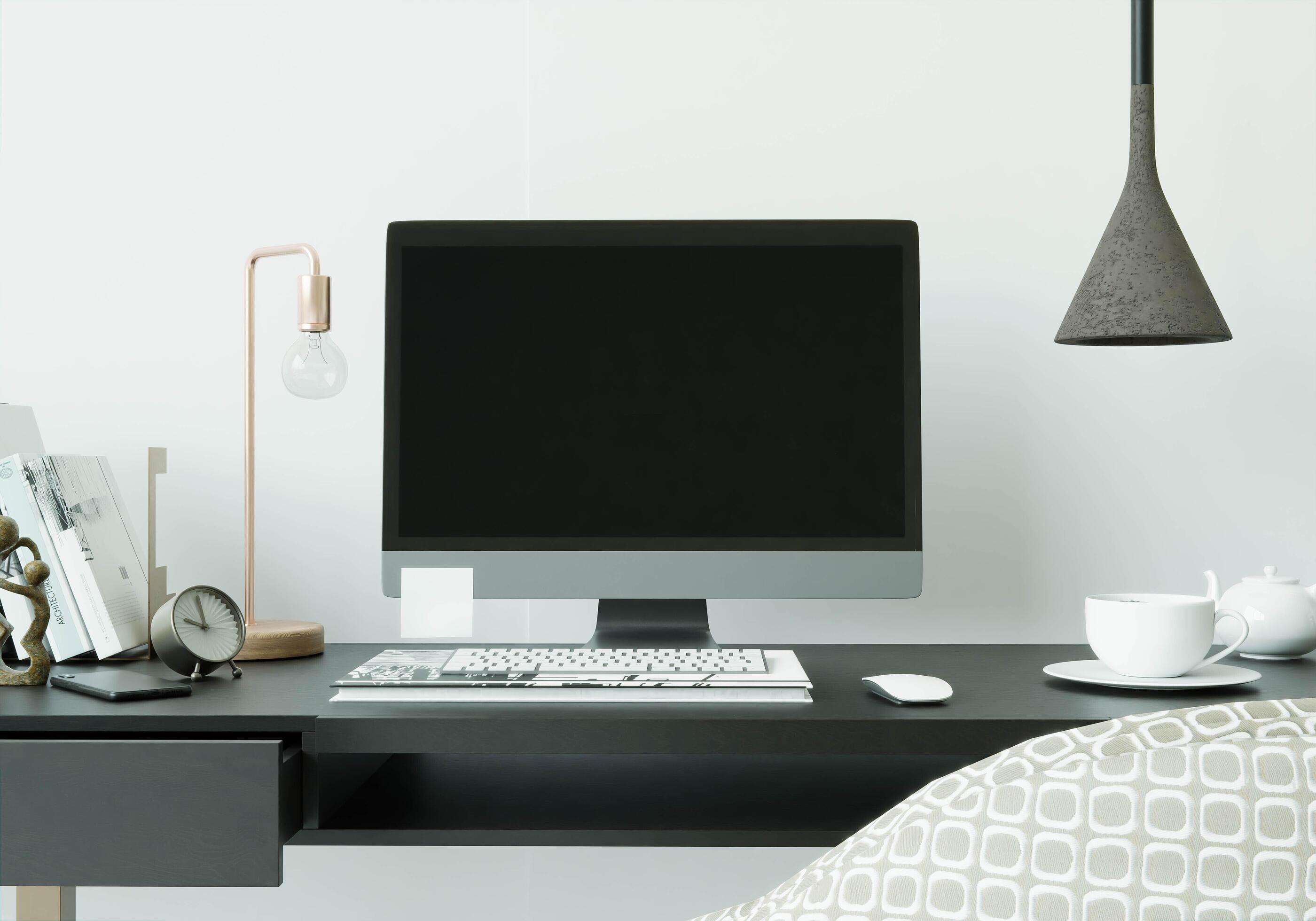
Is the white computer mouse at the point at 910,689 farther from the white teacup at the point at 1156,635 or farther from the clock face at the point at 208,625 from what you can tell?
the clock face at the point at 208,625

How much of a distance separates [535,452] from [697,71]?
669 mm

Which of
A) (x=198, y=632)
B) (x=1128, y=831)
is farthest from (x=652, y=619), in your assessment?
(x=1128, y=831)

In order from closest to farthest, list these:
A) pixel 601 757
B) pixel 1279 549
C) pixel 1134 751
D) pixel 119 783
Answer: pixel 1134 751
pixel 119 783
pixel 601 757
pixel 1279 549

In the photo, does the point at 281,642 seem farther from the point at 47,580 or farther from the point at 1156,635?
the point at 1156,635

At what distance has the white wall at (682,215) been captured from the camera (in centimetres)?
151

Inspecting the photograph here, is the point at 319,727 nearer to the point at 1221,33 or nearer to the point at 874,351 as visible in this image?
the point at 874,351

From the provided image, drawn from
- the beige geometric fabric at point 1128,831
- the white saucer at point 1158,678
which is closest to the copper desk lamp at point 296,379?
the white saucer at point 1158,678

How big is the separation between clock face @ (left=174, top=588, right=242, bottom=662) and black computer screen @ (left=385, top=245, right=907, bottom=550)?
0.22 meters

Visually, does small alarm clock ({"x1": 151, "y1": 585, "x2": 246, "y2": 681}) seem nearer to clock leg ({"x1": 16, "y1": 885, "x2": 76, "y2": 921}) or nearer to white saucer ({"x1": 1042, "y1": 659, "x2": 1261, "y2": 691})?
clock leg ({"x1": 16, "y1": 885, "x2": 76, "y2": 921})

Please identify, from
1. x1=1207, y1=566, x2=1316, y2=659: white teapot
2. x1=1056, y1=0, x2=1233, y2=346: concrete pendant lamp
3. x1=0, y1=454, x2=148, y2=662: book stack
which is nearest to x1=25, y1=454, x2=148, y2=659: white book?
x1=0, y1=454, x2=148, y2=662: book stack

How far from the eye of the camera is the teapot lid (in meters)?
1.31

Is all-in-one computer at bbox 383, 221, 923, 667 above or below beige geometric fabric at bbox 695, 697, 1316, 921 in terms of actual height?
above

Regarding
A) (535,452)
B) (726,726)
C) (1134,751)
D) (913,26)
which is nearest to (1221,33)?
(913,26)

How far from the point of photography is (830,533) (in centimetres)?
125
